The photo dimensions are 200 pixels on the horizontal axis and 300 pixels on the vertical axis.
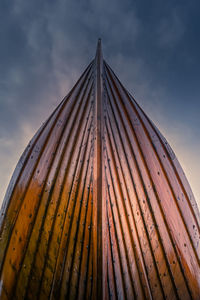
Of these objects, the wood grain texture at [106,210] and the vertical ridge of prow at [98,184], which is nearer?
the vertical ridge of prow at [98,184]

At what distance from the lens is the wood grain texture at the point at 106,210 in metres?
2.00

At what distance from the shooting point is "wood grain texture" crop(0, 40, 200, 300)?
1999 mm

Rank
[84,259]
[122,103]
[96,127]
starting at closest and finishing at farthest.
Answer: [96,127] < [84,259] < [122,103]

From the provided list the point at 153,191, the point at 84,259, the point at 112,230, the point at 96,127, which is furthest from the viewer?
the point at 112,230

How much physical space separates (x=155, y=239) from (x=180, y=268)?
37cm

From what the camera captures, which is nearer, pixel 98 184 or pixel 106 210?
pixel 98 184

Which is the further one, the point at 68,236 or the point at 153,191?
the point at 153,191

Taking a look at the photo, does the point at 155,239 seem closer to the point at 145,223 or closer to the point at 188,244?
the point at 145,223

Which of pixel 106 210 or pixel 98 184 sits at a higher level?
pixel 98 184

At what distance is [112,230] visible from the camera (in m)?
2.52

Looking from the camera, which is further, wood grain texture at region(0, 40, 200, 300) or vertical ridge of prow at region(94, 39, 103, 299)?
wood grain texture at region(0, 40, 200, 300)

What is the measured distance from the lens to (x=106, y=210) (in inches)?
66.8

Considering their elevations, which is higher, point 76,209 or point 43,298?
point 76,209

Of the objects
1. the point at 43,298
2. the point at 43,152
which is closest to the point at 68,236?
the point at 43,298
